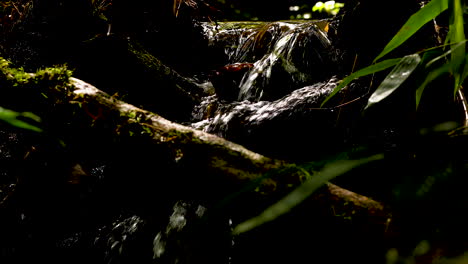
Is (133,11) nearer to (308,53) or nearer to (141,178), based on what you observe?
(308,53)

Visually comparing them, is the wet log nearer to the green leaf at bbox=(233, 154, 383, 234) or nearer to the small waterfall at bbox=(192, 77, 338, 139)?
the green leaf at bbox=(233, 154, 383, 234)

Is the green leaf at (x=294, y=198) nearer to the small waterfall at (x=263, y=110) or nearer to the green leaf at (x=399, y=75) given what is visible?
the green leaf at (x=399, y=75)

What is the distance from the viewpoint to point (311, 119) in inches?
114

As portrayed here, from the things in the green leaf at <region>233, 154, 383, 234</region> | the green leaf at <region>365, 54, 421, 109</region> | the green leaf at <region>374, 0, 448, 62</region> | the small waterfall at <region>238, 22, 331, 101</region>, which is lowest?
the small waterfall at <region>238, 22, 331, 101</region>

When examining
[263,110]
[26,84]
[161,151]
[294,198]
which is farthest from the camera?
[263,110]

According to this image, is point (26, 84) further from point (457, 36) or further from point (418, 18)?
point (457, 36)

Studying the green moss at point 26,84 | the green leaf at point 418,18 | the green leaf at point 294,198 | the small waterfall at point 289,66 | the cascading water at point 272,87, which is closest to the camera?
the green leaf at point 294,198

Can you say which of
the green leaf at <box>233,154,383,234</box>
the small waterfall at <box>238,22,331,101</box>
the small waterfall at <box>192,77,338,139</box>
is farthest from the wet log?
the small waterfall at <box>238,22,331,101</box>

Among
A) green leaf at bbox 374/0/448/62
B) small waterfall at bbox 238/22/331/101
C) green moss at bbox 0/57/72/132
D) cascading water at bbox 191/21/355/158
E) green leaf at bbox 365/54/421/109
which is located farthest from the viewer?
small waterfall at bbox 238/22/331/101

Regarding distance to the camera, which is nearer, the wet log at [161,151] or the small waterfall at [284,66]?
the wet log at [161,151]

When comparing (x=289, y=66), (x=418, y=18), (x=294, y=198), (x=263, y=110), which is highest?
(x=418, y=18)

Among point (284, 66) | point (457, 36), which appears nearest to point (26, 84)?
point (457, 36)

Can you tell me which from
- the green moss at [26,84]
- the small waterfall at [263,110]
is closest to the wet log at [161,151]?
the green moss at [26,84]

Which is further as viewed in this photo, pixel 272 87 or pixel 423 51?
pixel 272 87
